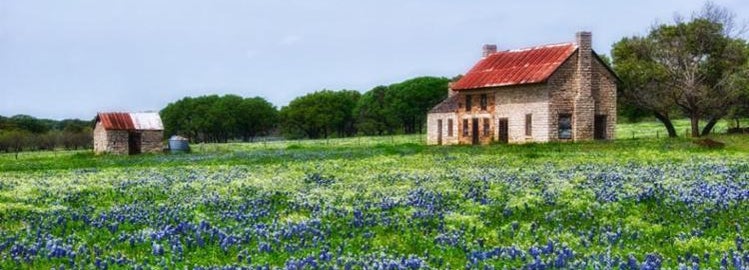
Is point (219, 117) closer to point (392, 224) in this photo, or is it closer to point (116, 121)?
point (116, 121)

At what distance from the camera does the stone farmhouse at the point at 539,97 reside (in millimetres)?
55125

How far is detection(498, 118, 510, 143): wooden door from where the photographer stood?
57.9 metres

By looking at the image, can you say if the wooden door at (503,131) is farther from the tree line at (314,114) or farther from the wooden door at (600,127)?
the tree line at (314,114)

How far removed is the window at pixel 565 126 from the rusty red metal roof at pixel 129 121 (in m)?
30.5

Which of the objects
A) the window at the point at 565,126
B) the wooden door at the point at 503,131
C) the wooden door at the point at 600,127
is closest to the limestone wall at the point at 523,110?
the wooden door at the point at 503,131

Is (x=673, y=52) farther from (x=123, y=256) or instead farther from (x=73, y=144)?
(x=73, y=144)

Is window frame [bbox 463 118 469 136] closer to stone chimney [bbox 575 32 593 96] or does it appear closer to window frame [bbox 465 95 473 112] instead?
window frame [bbox 465 95 473 112]

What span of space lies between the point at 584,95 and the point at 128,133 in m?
33.9

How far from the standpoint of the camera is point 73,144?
108m

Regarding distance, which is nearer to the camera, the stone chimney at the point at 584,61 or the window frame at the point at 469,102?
the stone chimney at the point at 584,61

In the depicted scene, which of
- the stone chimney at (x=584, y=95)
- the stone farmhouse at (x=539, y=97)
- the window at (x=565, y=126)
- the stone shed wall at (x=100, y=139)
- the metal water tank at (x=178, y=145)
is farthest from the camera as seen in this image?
the metal water tank at (x=178, y=145)

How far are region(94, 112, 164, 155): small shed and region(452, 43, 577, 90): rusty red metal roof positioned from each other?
927 inches

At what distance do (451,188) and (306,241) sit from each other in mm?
7065

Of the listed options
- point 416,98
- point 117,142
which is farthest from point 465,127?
point 416,98
